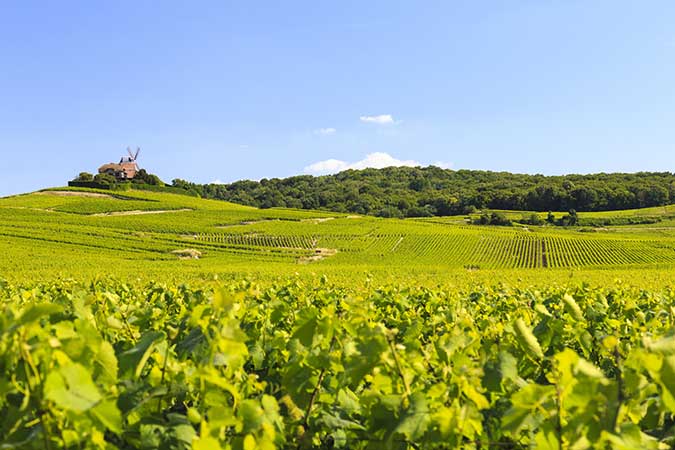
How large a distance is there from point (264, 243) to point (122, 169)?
75266 millimetres

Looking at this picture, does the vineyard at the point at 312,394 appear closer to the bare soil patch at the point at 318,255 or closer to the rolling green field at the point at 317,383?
the rolling green field at the point at 317,383

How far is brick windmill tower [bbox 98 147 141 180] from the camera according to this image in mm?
127625

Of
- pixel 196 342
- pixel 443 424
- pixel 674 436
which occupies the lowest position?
pixel 674 436

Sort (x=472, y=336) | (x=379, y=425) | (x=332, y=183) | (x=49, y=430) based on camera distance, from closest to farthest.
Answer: (x=49, y=430) → (x=379, y=425) → (x=472, y=336) → (x=332, y=183)

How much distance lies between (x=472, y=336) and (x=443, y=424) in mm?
1002

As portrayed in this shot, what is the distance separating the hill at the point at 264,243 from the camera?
50281mm

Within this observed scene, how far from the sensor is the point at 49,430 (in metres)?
1.32

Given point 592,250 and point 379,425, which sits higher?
point 379,425

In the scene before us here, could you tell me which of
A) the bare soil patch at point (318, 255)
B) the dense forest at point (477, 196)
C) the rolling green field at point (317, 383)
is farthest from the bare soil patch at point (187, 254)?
the dense forest at point (477, 196)

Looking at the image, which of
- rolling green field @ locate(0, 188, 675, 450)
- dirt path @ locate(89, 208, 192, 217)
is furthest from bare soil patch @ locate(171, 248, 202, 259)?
rolling green field @ locate(0, 188, 675, 450)

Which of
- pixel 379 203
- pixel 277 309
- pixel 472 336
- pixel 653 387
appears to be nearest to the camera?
pixel 653 387

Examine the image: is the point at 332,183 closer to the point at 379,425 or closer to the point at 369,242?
the point at 369,242

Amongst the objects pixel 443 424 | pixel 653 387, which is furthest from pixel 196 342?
pixel 653 387

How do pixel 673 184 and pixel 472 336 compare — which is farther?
pixel 673 184
